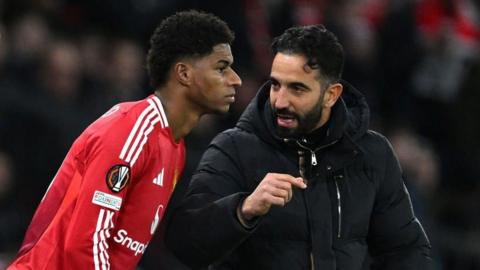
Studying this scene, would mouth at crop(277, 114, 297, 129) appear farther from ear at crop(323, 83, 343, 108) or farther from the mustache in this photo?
ear at crop(323, 83, 343, 108)

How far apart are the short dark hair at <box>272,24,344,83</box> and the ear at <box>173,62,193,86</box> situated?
0.37 meters

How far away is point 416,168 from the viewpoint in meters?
10.1

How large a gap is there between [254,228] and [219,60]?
81 centimetres

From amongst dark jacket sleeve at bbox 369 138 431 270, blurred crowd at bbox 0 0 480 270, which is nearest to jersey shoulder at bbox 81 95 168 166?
dark jacket sleeve at bbox 369 138 431 270

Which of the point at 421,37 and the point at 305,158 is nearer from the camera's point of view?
the point at 305,158

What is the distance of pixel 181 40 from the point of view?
532cm

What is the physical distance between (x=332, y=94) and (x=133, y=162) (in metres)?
0.96

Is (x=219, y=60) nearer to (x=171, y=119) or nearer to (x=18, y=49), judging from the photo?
(x=171, y=119)

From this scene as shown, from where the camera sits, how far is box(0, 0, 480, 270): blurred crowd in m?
8.02

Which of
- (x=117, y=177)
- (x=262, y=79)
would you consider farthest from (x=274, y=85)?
(x=262, y=79)

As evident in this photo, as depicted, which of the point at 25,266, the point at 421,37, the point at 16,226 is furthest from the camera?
the point at 421,37

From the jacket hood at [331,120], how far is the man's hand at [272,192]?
1.48ft

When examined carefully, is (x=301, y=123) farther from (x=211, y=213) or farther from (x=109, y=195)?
(x=109, y=195)

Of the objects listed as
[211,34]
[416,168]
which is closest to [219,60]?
[211,34]
